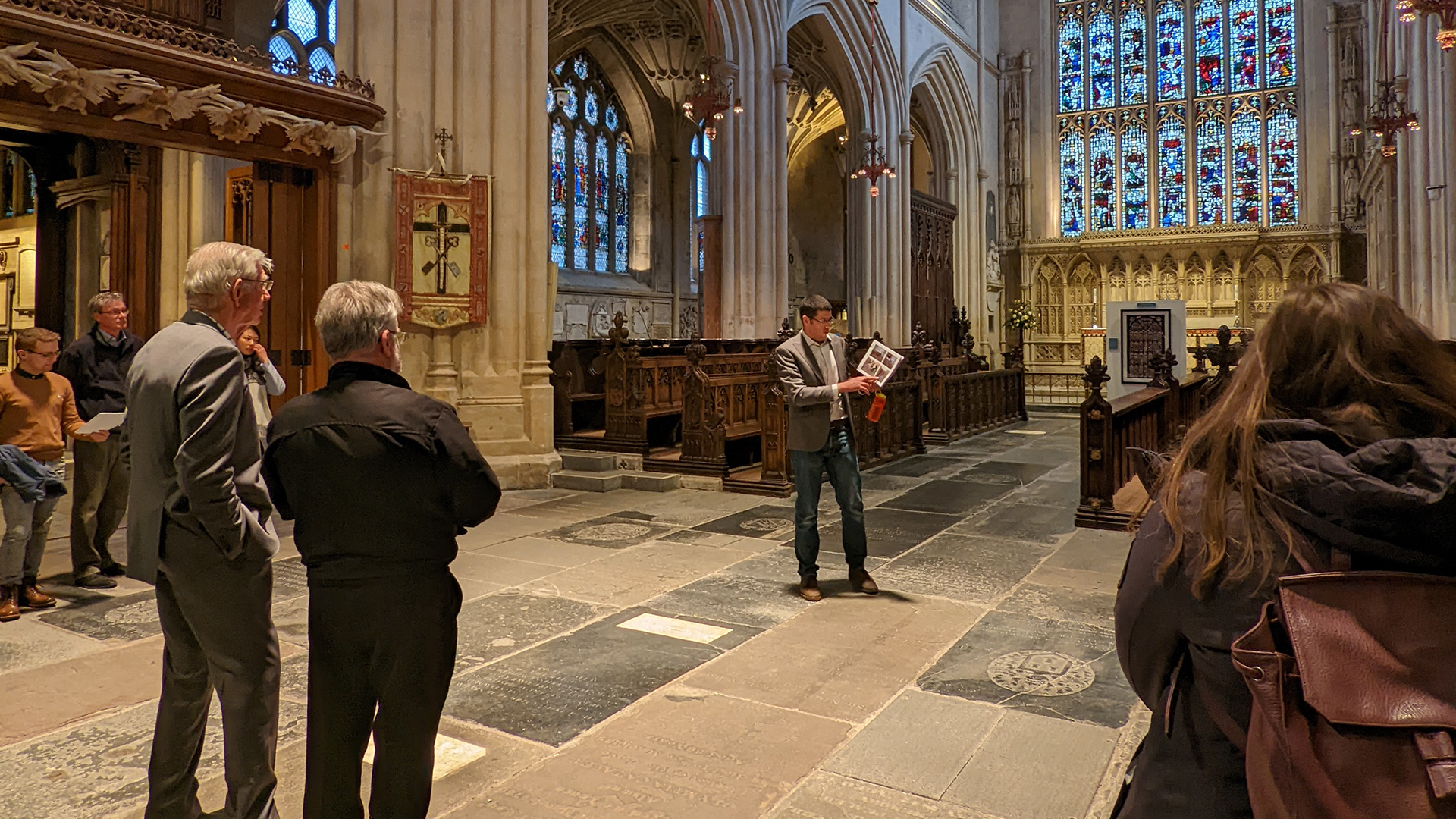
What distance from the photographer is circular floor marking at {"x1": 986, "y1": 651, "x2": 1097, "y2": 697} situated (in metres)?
3.44

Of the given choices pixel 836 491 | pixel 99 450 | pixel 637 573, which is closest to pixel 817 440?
pixel 836 491

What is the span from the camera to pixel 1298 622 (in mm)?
1049

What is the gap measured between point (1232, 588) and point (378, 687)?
5.19ft

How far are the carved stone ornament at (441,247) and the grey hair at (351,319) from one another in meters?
6.39

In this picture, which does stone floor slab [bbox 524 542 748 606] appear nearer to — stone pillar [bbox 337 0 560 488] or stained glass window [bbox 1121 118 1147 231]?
stone pillar [bbox 337 0 560 488]

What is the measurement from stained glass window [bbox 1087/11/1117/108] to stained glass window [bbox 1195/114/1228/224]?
81.9 inches

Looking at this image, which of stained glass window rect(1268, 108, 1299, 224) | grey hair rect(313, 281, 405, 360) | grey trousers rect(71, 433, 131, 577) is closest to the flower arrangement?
stained glass window rect(1268, 108, 1299, 224)

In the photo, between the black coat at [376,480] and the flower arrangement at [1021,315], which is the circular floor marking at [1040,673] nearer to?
the black coat at [376,480]

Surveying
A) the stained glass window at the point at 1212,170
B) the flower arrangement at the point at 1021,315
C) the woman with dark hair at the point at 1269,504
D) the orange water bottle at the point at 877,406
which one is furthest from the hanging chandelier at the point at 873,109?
the woman with dark hair at the point at 1269,504

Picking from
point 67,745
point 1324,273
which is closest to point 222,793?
point 67,745

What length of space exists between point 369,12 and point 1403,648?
887 cm

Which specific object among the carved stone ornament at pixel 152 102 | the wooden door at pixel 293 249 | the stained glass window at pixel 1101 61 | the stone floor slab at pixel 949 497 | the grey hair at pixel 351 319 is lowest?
the stone floor slab at pixel 949 497

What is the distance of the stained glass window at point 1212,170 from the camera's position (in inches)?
802

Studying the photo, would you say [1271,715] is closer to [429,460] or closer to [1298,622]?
[1298,622]
